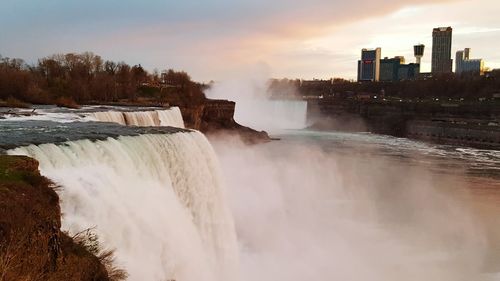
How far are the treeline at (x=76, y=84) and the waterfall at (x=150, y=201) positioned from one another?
604 inches

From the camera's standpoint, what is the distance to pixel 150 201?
848 cm

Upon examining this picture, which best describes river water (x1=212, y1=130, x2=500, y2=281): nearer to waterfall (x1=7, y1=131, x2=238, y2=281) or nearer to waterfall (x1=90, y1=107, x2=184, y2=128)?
waterfall (x1=7, y1=131, x2=238, y2=281)

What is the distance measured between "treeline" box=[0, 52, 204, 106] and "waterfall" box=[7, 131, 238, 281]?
1533cm

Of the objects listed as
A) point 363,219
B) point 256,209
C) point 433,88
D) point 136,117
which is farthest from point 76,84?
point 433,88

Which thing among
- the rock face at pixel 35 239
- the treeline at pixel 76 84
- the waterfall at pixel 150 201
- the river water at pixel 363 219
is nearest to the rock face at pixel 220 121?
the treeline at pixel 76 84

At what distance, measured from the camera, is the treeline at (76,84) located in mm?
26344

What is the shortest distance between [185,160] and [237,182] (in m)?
12.6

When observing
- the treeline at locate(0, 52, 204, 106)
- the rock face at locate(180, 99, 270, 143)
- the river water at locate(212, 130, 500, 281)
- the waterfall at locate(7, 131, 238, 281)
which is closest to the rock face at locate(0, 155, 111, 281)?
the waterfall at locate(7, 131, 238, 281)

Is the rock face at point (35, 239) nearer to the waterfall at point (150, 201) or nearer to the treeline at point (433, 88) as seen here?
the waterfall at point (150, 201)

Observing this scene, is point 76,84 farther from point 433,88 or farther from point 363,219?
point 433,88

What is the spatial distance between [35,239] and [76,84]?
2915 cm

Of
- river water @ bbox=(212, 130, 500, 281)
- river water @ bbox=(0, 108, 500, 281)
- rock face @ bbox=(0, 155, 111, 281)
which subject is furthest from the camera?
river water @ bbox=(212, 130, 500, 281)

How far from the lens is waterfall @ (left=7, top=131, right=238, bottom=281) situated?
6867 mm

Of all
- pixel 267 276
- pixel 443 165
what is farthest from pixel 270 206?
pixel 443 165
